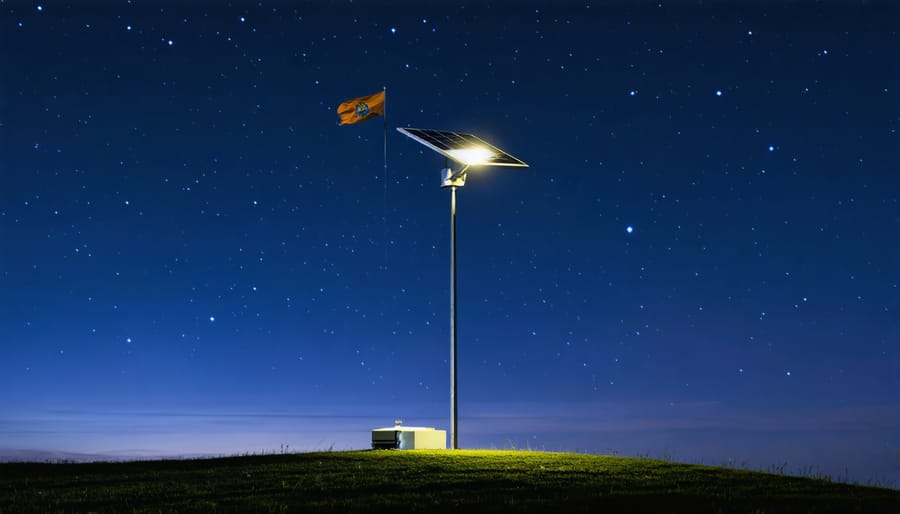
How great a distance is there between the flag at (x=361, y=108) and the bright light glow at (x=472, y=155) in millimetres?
3326

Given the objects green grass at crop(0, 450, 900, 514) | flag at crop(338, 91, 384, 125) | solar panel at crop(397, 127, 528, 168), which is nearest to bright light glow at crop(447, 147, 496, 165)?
solar panel at crop(397, 127, 528, 168)

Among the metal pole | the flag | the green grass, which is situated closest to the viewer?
the green grass

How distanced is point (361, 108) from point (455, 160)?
415 cm

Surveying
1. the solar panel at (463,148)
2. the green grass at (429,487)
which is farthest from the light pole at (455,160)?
the green grass at (429,487)

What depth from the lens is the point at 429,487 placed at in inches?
661

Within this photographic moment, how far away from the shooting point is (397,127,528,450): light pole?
80.9ft

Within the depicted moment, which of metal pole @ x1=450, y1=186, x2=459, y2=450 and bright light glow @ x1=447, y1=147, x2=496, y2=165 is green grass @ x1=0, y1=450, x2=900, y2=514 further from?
bright light glow @ x1=447, y1=147, x2=496, y2=165

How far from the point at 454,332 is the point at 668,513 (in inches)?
444

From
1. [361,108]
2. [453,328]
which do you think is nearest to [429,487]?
[453,328]

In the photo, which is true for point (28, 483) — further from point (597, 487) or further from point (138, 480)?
point (597, 487)

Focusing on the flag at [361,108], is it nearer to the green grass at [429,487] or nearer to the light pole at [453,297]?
the light pole at [453,297]

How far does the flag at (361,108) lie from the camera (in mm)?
→ 28062

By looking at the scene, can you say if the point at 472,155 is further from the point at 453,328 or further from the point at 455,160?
the point at 453,328

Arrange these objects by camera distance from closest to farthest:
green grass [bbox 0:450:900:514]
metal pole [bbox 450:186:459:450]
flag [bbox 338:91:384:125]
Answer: green grass [bbox 0:450:900:514] < metal pole [bbox 450:186:459:450] < flag [bbox 338:91:384:125]
